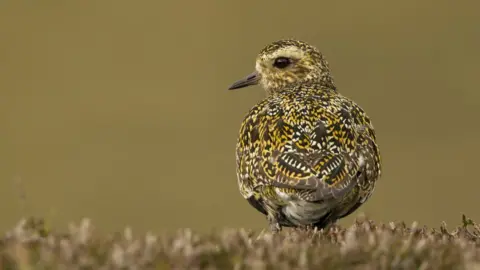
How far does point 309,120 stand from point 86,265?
5327 mm

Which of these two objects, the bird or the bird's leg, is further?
the bird's leg

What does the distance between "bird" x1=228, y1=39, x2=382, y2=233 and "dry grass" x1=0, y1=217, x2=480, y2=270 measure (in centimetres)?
222

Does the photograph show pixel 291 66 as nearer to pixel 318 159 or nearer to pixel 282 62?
pixel 282 62

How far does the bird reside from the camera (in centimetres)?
1075

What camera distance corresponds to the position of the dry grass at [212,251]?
6.74 m

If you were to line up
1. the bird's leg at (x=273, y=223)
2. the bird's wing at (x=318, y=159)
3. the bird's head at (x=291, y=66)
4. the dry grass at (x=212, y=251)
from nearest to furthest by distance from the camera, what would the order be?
the dry grass at (x=212, y=251), the bird's wing at (x=318, y=159), the bird's leg at (x=273, y=223), the bird's head at (x=291, y=66)

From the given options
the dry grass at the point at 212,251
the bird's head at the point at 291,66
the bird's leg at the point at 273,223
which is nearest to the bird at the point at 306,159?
the bird's leg at the point at 273,223

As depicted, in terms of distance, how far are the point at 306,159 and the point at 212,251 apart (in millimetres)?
3812

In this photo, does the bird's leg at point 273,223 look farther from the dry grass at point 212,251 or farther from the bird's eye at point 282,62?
the bird's eye at point 282,62

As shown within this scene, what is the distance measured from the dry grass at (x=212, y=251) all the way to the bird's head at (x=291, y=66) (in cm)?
581

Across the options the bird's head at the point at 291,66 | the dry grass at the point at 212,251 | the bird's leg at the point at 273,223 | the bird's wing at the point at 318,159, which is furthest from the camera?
the bird's head at the point at 291,66

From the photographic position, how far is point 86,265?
662 cm

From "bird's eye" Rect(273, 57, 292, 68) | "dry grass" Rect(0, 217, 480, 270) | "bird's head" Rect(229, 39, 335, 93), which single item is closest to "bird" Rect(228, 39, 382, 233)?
"bird's head" Rect(229, 39, 335, 93)

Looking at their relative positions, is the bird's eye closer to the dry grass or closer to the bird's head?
the bird's head
